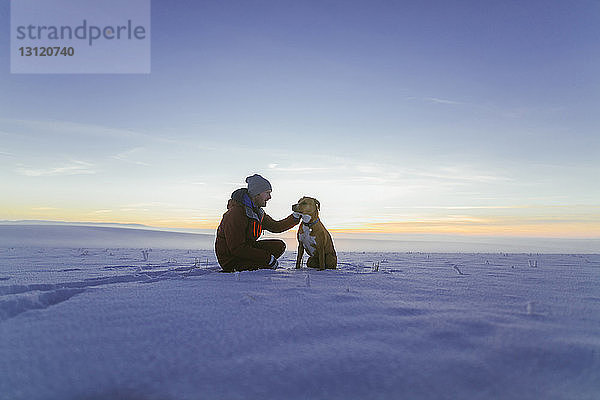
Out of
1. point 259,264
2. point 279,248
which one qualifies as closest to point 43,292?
point 259,264

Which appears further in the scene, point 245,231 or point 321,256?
point 321,256

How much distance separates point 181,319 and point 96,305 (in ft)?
2.57

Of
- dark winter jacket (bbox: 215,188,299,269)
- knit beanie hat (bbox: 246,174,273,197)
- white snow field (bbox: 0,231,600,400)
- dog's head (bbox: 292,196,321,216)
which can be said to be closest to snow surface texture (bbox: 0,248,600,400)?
white snow field (bbox: 0,231,600,400)

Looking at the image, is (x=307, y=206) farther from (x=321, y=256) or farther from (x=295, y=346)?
(x=295, y=346)

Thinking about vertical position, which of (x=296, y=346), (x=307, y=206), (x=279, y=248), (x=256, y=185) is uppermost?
(x=256, y=185)

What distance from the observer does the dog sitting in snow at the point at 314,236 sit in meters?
5.20

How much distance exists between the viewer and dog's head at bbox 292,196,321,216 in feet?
17.2

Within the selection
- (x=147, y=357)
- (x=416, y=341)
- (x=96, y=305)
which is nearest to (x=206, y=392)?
(x=147, y=357)

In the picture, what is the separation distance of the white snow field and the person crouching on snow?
1.79 metres

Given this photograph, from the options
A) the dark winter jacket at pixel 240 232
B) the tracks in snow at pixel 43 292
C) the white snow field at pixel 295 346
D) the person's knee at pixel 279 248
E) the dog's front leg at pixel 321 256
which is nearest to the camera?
the white snow field at pixel 295 346

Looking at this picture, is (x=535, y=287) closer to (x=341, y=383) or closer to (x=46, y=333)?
(x=341, y=383)

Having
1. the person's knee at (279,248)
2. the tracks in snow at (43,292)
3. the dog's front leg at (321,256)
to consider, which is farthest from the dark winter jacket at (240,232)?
the dog's front leg at (321,256)

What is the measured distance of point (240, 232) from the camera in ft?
15.2

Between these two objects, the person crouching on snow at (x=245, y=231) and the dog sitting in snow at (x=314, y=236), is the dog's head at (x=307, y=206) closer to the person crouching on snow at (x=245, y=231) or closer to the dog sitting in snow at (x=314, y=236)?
the dog sitting in snow at (x=314, y=236)
